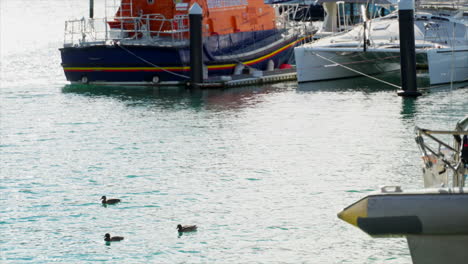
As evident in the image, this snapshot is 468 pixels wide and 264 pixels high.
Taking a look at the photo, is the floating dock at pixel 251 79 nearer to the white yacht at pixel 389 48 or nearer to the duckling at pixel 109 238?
the white yacht at pixel 389 48

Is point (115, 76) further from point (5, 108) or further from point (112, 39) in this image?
point (5, 108)

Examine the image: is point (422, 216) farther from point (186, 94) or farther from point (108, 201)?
point (186, 94)

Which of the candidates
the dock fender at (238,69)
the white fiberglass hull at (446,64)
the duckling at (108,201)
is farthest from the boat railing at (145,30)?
→ the duckling at (108,201)

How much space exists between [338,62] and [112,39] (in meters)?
7.83

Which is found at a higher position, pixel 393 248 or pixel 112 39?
pixel 112 39

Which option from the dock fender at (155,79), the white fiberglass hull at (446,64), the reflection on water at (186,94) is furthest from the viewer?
the dock fender at (155,79)

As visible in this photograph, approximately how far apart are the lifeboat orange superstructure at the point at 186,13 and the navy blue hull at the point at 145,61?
0.55 m

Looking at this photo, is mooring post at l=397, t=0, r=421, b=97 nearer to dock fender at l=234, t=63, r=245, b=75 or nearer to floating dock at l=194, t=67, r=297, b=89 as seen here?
floating dock at l=194, t=67, r=297, b=89

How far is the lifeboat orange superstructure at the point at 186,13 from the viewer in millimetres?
31656

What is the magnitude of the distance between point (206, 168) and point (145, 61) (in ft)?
44.3

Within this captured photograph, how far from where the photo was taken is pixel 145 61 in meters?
30.4

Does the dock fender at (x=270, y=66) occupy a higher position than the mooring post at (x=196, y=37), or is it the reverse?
the mooring post at (x=196, y=37)

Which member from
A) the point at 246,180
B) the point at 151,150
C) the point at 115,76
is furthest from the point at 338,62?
the point at 246,180

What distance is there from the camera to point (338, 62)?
31.8m
